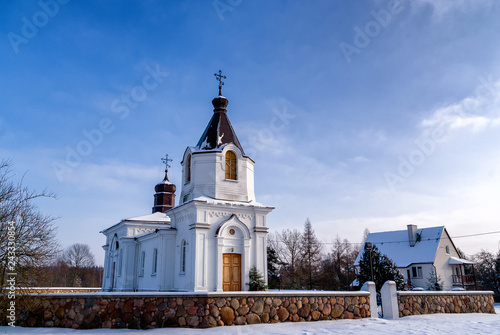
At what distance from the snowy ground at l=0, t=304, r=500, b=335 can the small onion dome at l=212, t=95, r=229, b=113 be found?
12885 mm

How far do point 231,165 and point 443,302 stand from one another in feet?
35.4

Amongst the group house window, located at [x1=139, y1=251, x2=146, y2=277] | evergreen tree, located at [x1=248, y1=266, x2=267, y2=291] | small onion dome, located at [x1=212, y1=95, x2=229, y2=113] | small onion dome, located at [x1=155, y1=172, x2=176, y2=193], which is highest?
small onion dome, located at [x1=212, y1=95, x2=229, y2=113]

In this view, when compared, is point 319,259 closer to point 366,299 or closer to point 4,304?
point 366,299

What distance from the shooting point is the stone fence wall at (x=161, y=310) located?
9.17m

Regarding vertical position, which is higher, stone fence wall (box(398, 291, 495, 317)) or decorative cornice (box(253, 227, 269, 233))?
decorative cornice (box(253, 227, 269, 233))

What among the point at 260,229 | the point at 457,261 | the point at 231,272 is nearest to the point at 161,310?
the point at 231,272

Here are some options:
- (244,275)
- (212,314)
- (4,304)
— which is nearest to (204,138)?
(244,275)

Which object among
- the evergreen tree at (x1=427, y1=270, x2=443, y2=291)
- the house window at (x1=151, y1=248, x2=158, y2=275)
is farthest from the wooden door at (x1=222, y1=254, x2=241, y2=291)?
the evergreen tree at (x1=427, y1=270, x2=443, y2=291)

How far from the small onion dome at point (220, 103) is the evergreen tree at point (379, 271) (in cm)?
1199

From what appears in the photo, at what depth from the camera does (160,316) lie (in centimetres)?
962

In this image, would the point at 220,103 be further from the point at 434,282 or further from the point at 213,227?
the point at 434,282

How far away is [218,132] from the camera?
1936 centimetres

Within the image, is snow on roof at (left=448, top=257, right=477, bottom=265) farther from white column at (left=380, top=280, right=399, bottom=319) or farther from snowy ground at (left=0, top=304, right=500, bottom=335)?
white column at (left=380, top=280, right=399, bottom=319)

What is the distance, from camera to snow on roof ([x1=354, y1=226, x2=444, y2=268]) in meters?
34.0
